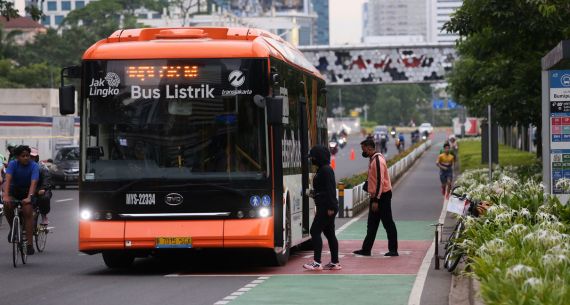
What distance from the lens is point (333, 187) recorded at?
59.9 feet

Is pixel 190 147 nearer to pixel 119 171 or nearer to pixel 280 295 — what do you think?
pixel 119 171

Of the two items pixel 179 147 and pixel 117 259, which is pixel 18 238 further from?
pixel 179 147

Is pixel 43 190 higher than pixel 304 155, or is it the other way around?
pixel 304 155

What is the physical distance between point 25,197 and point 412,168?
53.8 meters

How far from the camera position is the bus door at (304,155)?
20312mm

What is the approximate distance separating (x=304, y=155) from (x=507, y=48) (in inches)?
588

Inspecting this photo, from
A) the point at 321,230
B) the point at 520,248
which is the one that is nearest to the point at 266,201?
the point at 321,230

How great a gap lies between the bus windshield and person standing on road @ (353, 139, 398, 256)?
3.02 metres

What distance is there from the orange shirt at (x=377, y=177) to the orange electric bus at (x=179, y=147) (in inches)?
106

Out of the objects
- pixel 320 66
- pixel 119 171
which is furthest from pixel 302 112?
pixel 320 66

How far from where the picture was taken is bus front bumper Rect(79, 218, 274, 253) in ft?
57.2

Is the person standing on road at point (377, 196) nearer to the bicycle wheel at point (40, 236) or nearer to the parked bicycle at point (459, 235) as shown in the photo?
the parked bicycle at point (459, 235)

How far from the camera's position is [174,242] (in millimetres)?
17406

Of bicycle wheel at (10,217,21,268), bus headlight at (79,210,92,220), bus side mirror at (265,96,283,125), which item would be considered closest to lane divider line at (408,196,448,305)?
bus side mirror at (265,96,283,125)
